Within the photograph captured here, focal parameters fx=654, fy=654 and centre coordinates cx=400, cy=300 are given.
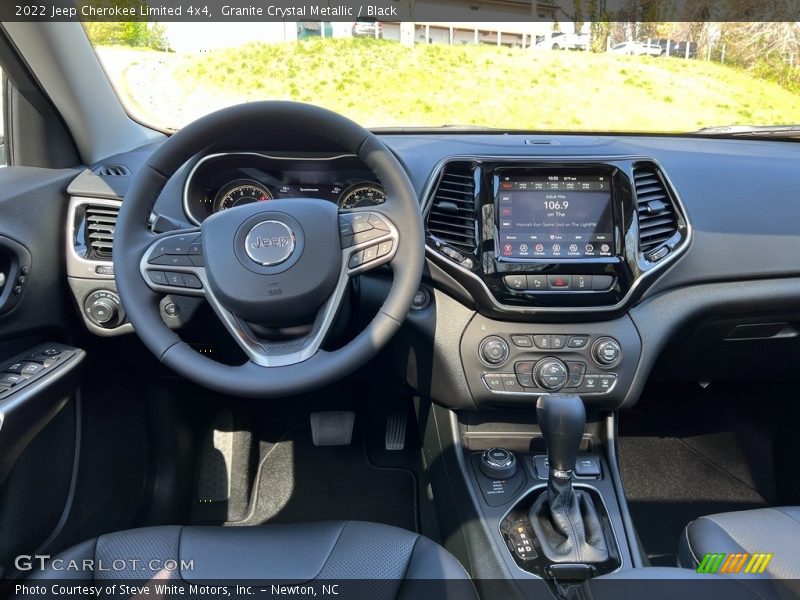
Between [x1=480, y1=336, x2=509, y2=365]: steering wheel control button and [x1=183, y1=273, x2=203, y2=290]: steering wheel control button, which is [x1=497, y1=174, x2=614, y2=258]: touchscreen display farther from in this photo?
[x1=183, y1=273, x2=203, y2=290]: steering wheel control button

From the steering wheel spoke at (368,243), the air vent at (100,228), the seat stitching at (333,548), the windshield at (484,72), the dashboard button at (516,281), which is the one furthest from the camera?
the windshield at (484,72)

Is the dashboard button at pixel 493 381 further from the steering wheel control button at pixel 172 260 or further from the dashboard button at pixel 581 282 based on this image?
the steering wheel control button at pixel 172 260

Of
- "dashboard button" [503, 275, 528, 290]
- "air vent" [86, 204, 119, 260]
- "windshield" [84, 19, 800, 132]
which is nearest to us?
"dashboard button" [503, 275, 528, 290]

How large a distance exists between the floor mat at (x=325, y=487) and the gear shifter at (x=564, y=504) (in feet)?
2.46

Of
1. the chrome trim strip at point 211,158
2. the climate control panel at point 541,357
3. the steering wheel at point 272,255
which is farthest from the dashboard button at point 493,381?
the chrome trim strip at point 211,158

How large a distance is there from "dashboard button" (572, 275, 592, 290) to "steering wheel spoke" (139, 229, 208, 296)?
91 cm

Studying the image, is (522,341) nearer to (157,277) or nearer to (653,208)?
(653,208)

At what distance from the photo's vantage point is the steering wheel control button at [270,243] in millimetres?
1415

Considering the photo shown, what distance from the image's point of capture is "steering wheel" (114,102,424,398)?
1.39 metres

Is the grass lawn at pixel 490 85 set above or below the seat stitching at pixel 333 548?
above

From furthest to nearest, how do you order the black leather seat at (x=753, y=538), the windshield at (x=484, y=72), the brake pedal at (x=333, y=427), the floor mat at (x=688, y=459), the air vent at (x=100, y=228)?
the brake pedal at (x=333, y=427), the floor mat at (x=688, y=459), the windshield at (x=484, y=72), the air vent at (x=100, y=228), the black leather seat at (x=753, y=538)

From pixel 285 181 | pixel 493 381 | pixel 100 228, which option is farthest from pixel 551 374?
pixel 100 228

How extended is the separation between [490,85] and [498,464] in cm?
122

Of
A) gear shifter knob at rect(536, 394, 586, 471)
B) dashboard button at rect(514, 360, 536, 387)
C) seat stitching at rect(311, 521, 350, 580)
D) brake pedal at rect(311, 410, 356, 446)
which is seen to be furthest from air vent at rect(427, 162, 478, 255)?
brake pedal at rect(311, 410, 356, 446)
